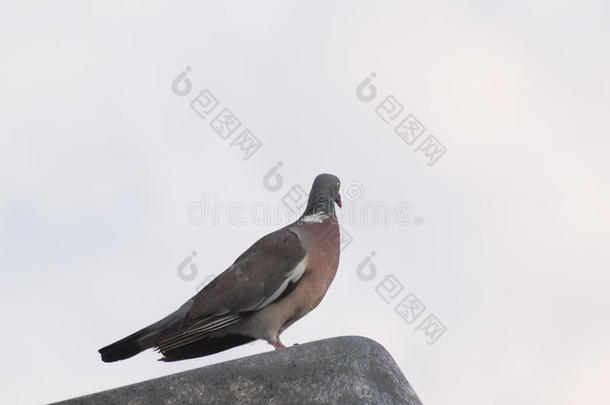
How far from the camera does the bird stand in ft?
22.2

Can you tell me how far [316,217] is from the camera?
7.59 m

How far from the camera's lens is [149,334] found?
6844mm

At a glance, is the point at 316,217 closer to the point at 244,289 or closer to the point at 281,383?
the point at 244,289

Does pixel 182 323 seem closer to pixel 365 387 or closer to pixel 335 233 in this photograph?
pixel 335 233

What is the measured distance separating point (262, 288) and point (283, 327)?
394 mm

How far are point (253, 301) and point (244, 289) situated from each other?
0.39ft

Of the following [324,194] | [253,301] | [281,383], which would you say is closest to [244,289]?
[253,301]

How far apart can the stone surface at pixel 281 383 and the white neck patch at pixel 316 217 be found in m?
4.25

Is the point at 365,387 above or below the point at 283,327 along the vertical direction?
above

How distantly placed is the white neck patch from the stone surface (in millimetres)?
4248

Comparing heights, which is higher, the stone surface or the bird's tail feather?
the stone surface

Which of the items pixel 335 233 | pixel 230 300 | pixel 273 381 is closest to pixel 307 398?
pixel 273 381

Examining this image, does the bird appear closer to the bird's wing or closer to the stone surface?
the bird's wing

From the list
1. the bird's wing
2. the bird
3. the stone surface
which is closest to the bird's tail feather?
the bird
